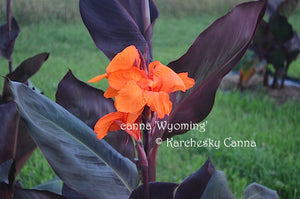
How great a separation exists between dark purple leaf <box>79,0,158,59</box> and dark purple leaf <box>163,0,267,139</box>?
0.37ft

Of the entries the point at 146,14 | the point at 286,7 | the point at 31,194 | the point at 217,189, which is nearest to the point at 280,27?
the point at 286,7

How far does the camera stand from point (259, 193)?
0.88 m

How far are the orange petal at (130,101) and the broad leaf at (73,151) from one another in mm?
195

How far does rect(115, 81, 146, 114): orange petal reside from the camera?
1.62 ft

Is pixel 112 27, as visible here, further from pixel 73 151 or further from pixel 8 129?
pixel 8 129

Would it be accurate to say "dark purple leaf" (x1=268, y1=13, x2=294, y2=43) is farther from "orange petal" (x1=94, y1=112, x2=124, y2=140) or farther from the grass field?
"orange petal" (x1=94, y1=112, x2=124, y2=140)

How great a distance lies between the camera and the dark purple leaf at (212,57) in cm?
65

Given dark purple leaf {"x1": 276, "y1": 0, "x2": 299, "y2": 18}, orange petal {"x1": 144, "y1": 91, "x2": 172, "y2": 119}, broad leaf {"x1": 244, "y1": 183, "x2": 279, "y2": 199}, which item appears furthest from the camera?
dark purple leaf {"x1": 276, "y1": 0, "x2": 299, "y2": 18}

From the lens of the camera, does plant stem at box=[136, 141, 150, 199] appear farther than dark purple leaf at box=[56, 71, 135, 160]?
No

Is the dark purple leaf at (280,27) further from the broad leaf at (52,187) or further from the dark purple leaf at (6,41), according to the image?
the broad leaf at (52,187)

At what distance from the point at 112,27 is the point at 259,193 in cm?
49

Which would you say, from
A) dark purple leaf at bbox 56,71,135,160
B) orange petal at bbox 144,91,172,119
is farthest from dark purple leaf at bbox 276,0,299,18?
orange petal at bbox 144,91,172,119

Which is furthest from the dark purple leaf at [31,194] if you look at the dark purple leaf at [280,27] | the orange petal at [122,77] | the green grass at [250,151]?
the dark purple leaf at [280,27]

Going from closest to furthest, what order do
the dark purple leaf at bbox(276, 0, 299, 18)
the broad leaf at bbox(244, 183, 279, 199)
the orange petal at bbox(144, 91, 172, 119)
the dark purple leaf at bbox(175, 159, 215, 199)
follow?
the orange petal at bbox(144, 91, 172, 119) < the dark purple leaf at bbox(175, 159, 215, 199) < the broad leaf at bbox(244, 183, 279, 199) < the dark purple leaf at bbox(276, 0, 299, 18)
